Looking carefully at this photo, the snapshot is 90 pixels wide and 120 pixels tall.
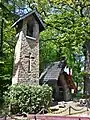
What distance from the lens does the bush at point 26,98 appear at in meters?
19.2

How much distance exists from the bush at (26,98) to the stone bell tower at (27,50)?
166 centimetres

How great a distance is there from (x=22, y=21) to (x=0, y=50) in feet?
19.3

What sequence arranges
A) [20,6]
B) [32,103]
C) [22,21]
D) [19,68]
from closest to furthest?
[32,103] → [19,68] → [22,21] → [20,6]

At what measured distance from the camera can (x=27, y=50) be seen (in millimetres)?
22406

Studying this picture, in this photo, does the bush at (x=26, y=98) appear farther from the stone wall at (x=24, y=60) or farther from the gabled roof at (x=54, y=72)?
the gabled roof at (x=54, y=72)

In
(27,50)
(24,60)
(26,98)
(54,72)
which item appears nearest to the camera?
(26,98)

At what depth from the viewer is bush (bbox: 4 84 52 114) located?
1917 centimetres

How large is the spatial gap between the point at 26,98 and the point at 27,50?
4.88m

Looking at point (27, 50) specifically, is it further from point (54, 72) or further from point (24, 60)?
point (54, 72)

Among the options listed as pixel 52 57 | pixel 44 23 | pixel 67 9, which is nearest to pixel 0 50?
pixel 44 23

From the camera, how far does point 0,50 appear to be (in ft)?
89.9

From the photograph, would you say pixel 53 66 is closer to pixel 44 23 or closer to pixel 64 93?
pixel 64 93

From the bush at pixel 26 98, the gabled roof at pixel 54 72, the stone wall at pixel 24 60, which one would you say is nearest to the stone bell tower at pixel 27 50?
the stone wall at pixel 24 60

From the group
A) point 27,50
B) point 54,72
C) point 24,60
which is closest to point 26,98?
point 24,60
